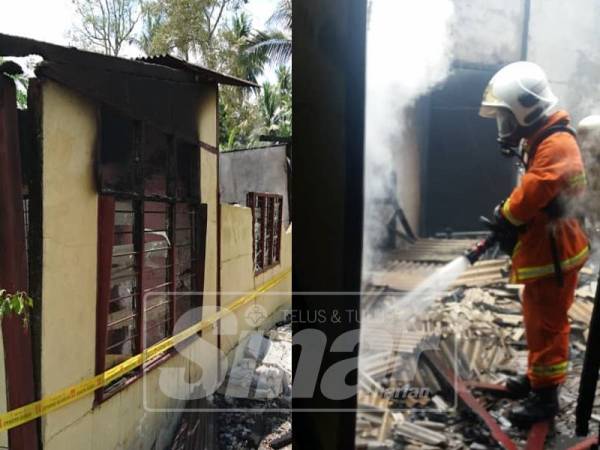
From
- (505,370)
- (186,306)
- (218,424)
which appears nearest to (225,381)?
(218,424)

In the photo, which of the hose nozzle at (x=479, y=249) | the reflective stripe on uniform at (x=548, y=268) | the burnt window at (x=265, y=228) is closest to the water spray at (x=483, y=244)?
the hose nozzle at (x=479, y=249)

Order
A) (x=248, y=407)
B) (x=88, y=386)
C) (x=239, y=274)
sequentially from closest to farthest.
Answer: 1. (x=88, y=386)
2. (x=248, y=407)
3. (x=239, y=274)

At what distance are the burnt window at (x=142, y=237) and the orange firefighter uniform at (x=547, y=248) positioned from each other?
1.97m

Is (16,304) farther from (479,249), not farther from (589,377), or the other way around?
(589,377)

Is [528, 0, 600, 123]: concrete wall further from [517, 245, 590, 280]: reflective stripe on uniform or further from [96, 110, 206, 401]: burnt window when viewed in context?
[96, 110, 206, 401]: burnt window

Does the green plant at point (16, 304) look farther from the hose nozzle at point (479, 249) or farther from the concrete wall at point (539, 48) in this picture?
the hose nozzle at point (479, 249)

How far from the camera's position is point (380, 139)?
1001mm

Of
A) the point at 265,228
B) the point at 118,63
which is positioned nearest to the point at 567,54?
the point at 118,63

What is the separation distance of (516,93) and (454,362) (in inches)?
27.1

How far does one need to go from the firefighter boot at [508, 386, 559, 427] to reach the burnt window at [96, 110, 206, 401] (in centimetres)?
203

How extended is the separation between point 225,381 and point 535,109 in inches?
138

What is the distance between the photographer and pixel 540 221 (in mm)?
1138

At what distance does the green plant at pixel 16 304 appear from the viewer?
175 centimetres

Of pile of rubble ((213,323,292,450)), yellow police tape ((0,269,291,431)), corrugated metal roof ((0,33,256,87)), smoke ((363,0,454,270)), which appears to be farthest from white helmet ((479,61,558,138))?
pile of rubble ((213,323,292,450))
